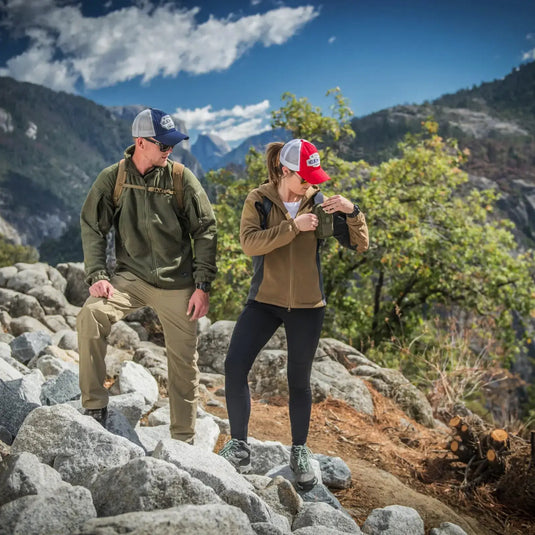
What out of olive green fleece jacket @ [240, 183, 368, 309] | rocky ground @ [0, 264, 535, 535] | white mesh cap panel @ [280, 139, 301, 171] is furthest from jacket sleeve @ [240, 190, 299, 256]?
rocky ground @ [0, 264, 535, 535]

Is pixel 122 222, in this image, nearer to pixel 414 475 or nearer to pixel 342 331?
pixel 414 475

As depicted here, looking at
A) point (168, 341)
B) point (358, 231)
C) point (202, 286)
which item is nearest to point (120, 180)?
point (202, 286)

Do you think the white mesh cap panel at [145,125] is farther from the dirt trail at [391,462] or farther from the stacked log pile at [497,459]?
the stacked log pile at [497,459]

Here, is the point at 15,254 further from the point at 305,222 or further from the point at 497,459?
the point at 305,222

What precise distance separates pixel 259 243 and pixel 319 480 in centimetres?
161

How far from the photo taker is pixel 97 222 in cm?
332

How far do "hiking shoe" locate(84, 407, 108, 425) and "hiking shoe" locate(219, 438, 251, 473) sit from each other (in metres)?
0.75

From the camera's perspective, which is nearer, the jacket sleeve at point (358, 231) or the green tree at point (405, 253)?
the jacket sleeve at point (358, 231)

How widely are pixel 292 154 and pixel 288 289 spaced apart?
2.69 feet

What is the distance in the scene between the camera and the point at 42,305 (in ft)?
33.5

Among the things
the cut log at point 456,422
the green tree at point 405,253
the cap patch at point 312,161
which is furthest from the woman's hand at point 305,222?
the green tree at point 405,253

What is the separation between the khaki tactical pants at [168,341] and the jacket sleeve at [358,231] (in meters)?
1.12

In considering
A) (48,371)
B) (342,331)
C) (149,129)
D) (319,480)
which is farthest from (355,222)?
(342,331)

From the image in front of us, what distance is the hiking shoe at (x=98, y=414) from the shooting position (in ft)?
10.2
